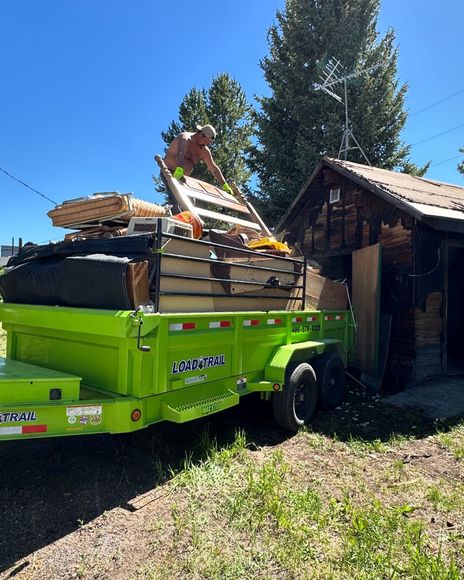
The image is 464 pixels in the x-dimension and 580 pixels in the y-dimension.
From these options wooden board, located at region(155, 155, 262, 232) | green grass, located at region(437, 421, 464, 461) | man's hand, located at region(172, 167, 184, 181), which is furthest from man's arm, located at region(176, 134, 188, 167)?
green grass, located at region(437, 421, 464, 461)

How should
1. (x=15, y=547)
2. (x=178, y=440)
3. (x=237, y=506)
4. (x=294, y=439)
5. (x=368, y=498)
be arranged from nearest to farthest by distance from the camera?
(x=15, y=547) < (x=237, y=506) < (x=368, y=498) < (x=178, y=440) < (x=294, y=439)

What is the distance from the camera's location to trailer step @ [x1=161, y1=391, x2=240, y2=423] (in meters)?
3.22

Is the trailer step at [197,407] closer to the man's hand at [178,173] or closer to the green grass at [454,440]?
the green grass at [454,440]

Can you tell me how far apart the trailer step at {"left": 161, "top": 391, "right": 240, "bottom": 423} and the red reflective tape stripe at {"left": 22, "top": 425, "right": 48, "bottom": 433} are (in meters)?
0.90

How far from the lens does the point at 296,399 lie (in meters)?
4.75

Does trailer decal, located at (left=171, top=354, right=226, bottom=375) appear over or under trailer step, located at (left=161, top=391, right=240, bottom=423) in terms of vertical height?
over

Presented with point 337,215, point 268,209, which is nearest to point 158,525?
point 337,215

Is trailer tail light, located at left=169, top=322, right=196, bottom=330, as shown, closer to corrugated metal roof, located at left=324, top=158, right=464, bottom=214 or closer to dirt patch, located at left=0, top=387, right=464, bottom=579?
dirt patch, located at left=0, top=387, right=464, bottom=579

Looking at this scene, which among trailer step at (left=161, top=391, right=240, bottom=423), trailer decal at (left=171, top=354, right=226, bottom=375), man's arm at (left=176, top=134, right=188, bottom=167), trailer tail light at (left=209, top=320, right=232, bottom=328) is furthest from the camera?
man's arm at (left=176, top=134, right=188, bottom=167)

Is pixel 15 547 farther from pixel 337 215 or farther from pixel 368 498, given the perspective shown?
pixel 337 215

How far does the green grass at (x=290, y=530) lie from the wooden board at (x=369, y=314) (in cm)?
323

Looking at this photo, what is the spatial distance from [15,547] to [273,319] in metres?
3.03

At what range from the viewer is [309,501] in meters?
3.12

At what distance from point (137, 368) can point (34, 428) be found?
78 centimetres
